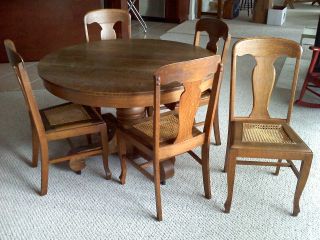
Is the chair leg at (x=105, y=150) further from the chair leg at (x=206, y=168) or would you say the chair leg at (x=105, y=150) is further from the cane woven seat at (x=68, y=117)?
the chair leg at (x=206, y=168)

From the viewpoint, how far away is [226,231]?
183 cm

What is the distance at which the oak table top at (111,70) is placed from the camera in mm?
1754

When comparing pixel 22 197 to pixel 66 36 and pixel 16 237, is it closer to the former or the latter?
pixel 16 237

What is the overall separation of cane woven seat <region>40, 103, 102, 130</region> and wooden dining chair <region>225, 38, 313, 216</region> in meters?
0.87

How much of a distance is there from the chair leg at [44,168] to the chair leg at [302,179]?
1486mm

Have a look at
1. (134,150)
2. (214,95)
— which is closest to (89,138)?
(134,150)

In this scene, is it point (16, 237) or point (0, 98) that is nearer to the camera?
point (16, 237)

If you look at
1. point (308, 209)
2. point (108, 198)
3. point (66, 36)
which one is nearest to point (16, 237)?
point (108, 198)

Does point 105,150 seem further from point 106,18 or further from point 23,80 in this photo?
point 106,18

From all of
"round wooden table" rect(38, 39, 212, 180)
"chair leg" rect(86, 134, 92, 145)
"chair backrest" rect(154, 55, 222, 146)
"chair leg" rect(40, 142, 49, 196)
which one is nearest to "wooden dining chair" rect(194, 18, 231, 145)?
"round wooden table" rect(38, 39, 212, 180)

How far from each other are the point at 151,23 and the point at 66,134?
18.2 feet

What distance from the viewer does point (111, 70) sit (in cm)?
199

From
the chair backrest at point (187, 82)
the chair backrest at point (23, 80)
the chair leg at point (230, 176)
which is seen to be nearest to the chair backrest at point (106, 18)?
the chair backrest at point (23, 80)

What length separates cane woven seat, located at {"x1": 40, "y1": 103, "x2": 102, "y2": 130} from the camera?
205cm
